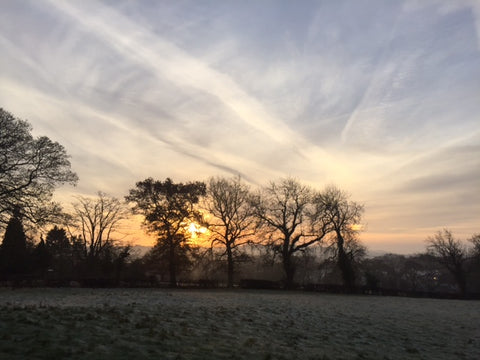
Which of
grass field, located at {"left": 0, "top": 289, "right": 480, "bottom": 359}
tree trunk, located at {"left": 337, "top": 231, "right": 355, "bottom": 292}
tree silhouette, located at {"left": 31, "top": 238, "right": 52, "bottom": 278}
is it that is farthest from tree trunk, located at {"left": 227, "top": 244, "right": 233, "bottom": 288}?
grass field, located at {"left": 0, "top": 289, "right": 480, "bottom": 359}

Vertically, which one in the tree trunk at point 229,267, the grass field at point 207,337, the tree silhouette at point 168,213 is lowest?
the grass field at point 207,337

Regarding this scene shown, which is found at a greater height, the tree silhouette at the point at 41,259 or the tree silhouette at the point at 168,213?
the tree silhouette at the point at 168,213

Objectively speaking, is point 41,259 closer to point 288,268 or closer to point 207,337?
point 288,268

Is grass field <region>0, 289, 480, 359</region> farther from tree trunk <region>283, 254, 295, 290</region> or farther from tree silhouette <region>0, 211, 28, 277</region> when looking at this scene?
tree trunk <region>283, 254, 295, 290</region>

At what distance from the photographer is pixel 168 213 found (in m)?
43.7

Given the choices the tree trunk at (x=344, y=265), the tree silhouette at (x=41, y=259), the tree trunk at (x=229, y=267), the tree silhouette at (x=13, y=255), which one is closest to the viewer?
the tree silhouette at (x=13, y=255)

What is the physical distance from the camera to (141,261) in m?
53.3

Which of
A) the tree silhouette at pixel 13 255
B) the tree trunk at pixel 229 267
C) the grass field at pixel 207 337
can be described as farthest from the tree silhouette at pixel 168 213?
the grass field at pixel 207 337

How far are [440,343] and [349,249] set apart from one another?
3614 cm

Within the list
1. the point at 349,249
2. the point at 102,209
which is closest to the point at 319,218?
the point at 349,249

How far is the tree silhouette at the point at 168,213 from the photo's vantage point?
43625mm

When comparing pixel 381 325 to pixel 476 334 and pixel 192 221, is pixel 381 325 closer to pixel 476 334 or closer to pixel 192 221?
pixel 476 334

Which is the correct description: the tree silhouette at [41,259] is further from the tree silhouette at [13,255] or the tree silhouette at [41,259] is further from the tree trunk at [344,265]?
the tree trunk at [344,265]

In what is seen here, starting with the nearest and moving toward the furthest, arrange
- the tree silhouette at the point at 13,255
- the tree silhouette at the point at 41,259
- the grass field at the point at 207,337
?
the grass field at the point at 207,337
the tree silhouette at the point at 13,255
the tree silhouette at the point at 41,259
